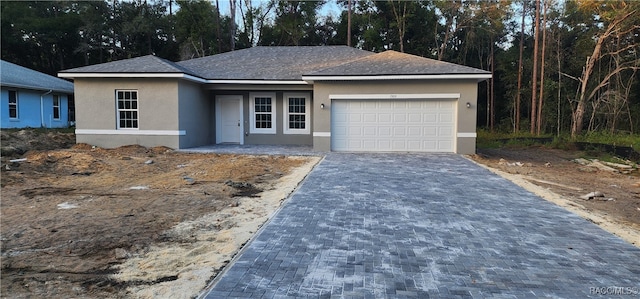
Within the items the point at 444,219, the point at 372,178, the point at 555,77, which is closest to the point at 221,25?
the point at 555,77

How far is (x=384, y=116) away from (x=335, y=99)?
1.86 m

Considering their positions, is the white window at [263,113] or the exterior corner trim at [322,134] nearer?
the exterior corner trim at [322,134]

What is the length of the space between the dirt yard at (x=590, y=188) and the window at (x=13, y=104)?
2290 cm

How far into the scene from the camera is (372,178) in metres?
9.05

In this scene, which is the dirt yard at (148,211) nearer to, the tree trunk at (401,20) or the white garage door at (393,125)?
the white garage door at (393,125)

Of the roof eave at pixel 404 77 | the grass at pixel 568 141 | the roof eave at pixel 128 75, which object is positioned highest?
the roof eave at pixel 128 75

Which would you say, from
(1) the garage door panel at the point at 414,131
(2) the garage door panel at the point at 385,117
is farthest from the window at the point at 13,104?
(1) the garage door panel at the point at 414,131

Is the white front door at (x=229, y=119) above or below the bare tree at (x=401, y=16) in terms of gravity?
A: below

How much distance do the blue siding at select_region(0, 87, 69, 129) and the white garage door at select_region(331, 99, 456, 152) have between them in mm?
17663

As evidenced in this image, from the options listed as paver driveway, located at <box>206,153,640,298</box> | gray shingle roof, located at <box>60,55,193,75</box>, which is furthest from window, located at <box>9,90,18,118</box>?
paver driveway, located at <box>206,153,640,298</box>

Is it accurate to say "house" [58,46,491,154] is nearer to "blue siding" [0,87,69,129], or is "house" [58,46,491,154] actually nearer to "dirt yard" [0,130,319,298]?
"dirt yard" [0,130,319,298]

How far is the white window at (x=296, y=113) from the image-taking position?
56.2ft

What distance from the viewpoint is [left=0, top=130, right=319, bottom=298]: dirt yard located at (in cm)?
372

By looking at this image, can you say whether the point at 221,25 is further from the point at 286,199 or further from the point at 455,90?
the point at 286,199
